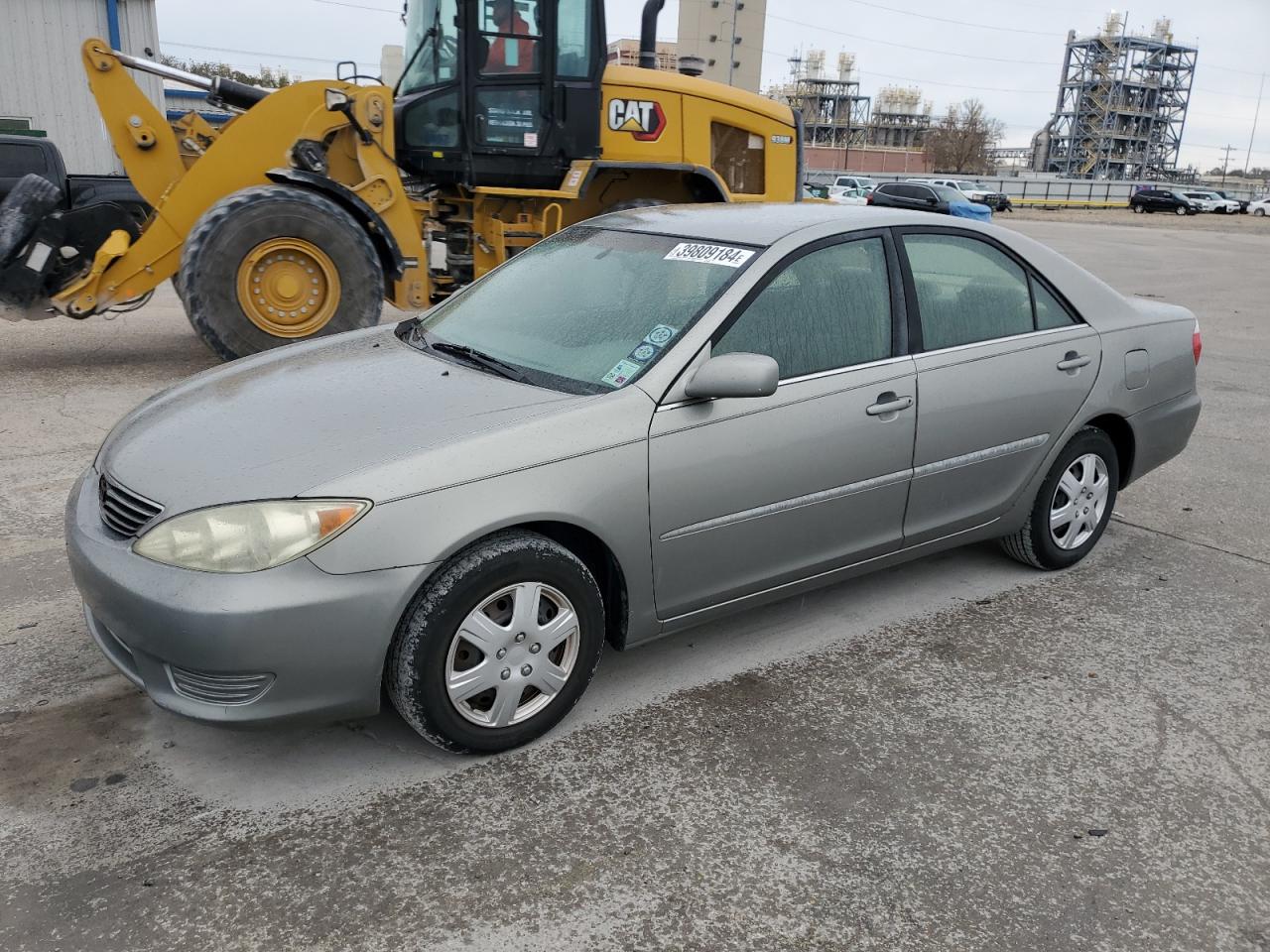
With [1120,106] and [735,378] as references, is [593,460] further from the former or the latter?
[1120,106]

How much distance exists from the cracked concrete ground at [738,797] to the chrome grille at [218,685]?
322 mm

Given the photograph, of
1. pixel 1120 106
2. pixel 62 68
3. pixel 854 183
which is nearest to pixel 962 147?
pixel 1120 106

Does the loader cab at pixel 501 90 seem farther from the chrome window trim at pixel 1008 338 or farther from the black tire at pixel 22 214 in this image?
the chrome window trim at pixel 1008 338

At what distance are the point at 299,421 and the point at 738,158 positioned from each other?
728cm

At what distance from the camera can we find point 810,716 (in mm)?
3350

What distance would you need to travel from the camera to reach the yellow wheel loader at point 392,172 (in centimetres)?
735

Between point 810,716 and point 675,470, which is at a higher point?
point 675,470

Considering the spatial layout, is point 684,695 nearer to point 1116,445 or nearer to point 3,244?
point 1116,445

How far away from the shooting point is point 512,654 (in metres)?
2.96

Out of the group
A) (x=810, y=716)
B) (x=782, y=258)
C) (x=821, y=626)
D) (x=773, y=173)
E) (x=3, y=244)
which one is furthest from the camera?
(x=773, y=173)

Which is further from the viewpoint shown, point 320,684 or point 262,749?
point 262,749

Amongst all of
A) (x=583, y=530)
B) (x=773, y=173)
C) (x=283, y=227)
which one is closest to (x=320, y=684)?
(x=583, y=530)

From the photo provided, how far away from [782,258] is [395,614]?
1793 millimetres

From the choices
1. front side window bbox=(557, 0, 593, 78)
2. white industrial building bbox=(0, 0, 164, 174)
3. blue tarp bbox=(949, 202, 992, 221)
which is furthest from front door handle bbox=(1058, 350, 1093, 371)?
blue tarp bbox=(949, 202, 992, 221)
